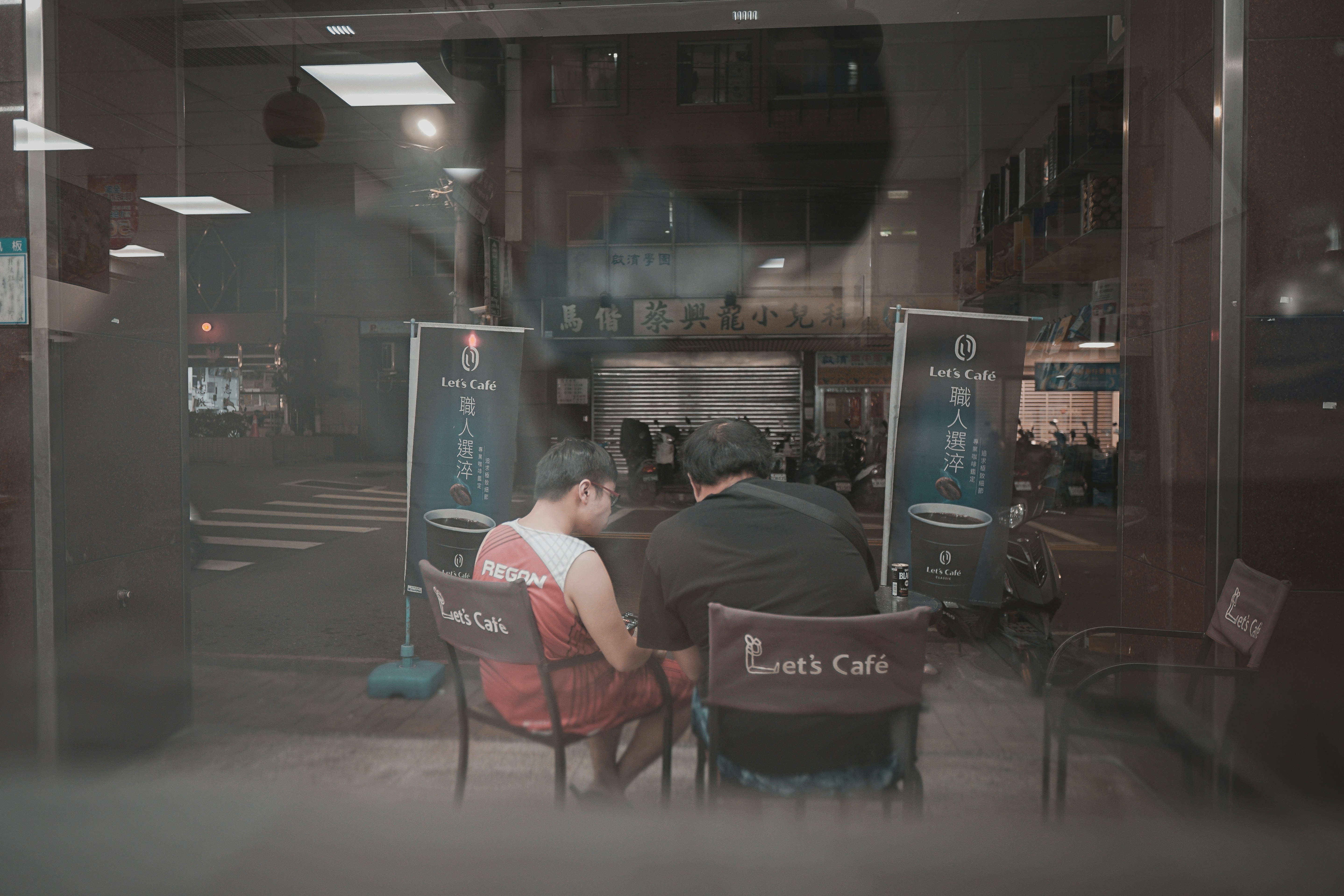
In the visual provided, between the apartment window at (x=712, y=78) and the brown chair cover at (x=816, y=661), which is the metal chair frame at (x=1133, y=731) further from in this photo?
the apartment window at (x=712, y=78)

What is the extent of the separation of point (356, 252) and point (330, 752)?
665 centimetres

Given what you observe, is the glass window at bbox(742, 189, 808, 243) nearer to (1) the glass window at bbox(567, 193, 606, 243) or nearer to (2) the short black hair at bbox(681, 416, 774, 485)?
(1) the glass window at bbox(567, 193, 606, 243)

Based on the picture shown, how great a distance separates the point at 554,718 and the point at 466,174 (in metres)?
4.09

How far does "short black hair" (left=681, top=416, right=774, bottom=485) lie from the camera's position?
2.43 m

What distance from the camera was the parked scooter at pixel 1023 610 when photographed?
4.19 metres

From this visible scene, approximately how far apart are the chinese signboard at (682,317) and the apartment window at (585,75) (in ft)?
9.09

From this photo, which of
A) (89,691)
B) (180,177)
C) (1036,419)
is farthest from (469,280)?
(1036,419)

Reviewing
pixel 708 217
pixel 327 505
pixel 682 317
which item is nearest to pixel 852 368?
pixel 682 317

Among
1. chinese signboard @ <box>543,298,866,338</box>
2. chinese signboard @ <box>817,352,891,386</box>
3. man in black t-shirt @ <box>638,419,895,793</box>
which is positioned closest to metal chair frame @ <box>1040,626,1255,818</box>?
man in black t-shirt @ <box>638,419,895,793</box>

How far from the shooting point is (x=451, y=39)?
4.52 metres

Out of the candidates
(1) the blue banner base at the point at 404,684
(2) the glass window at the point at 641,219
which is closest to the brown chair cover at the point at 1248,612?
(1) the blue banner base at the point at 404,684

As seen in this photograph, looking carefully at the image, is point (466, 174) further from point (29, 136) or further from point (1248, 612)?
point (1248, 612)

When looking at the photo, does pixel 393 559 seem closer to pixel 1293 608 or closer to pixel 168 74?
pixel 168 74

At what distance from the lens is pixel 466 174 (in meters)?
5.20
